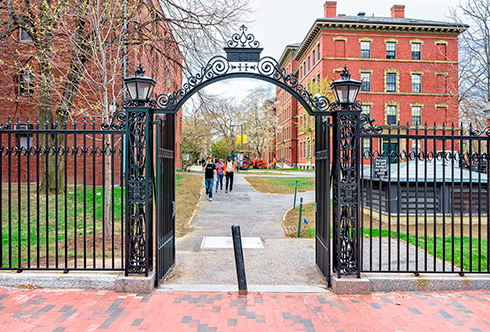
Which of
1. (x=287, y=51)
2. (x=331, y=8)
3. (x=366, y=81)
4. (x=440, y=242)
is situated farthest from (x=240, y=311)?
(x=287, y=51)

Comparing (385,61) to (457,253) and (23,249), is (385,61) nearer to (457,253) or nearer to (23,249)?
(457,253)

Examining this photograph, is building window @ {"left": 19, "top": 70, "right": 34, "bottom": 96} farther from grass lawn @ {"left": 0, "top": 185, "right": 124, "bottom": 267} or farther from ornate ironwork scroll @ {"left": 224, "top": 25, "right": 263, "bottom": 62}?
ornate ironwork scroll @ {"left": 224, "top": 25, "right": 263, "bottom": 62}

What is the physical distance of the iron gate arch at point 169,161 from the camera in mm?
5164

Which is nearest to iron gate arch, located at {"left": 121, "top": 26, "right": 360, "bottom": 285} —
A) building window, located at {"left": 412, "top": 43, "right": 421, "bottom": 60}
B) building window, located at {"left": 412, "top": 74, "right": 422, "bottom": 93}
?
building window, located at {"left": 412, "top": 74, "right": 422, "bottom": 93}

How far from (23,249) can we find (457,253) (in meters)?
8.62

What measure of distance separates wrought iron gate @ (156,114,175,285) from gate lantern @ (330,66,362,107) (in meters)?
2.62

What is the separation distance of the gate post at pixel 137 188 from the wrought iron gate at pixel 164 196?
0.49ft

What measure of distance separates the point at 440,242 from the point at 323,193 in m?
4.45

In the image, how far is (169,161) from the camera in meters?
5.93

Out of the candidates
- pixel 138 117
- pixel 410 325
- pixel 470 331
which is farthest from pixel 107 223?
pixel 470 331

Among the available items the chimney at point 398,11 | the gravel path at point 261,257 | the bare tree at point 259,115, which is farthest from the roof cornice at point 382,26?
the gravel path at point 261,257

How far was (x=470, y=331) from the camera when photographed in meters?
3.98

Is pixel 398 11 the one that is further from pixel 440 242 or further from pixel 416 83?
pixel 440 242

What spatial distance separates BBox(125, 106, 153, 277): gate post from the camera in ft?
16.8
